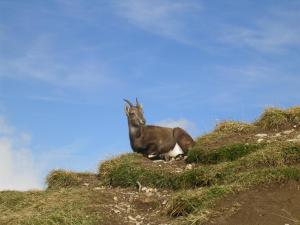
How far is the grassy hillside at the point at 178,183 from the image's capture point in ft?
38.4

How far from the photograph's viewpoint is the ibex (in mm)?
18359

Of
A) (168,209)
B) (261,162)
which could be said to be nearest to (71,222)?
(168,209)

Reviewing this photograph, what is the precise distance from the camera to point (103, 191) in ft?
45.9

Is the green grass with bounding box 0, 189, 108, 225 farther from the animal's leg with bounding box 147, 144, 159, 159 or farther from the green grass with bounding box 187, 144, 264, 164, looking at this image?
the animal's leg with bounding box 147, 144, 159, 159

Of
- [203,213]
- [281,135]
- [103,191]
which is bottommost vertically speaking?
[203,213]

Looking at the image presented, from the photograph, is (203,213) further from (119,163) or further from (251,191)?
(119,163)

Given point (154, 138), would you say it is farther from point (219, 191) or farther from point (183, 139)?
point (219, 191)

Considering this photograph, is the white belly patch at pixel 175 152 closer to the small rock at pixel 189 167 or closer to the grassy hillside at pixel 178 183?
the grassy hillside at pixel 178 183

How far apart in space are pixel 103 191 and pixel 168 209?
2365 millimetres

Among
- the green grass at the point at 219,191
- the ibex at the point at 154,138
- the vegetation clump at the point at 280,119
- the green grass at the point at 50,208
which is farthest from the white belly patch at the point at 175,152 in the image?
the green grass at the point at 219,191

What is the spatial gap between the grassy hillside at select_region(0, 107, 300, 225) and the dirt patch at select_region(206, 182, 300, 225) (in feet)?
0.14

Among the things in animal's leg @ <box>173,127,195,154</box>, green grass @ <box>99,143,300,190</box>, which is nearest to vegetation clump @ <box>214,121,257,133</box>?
animal's leg @ <box>173,127,195,154</box>

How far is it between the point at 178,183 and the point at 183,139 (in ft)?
14.5

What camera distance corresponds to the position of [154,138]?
18547mm
